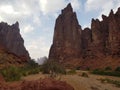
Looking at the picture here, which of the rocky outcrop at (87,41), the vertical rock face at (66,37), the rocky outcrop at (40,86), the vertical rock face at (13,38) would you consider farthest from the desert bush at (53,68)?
the vertical rock face at (13,38)

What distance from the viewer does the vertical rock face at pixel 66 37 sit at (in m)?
99.9

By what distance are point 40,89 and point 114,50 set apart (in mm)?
74464

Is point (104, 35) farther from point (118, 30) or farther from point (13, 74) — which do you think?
point (13, 74)

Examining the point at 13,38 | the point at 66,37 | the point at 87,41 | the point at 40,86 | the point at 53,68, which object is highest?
the point at 13,38

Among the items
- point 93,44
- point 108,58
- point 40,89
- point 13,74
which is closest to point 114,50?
point 108,58

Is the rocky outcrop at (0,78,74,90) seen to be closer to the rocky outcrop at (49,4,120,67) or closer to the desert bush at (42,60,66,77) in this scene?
the desert bush at (42,60,66,77)

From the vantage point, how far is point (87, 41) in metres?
103

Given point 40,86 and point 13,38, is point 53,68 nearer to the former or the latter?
point 40,86

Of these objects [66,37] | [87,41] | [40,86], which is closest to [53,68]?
[40,86]

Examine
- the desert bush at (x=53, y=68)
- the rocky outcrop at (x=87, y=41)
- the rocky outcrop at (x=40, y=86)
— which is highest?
the rocky outcrop at (x=87, y=41)

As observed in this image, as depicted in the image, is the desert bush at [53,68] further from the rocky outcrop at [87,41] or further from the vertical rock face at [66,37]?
the vertical rock face at [66,37]

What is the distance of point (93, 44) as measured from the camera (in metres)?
96.1

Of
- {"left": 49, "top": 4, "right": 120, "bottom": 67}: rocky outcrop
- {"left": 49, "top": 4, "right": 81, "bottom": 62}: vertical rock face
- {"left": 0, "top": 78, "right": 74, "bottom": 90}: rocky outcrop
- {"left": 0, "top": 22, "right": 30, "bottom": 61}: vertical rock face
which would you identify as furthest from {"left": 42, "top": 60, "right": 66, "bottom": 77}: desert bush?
{"left": 0, "top": 22, "right": 30, "bottom": 61}: vertical rock face

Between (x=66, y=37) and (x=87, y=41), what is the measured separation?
8.24m
